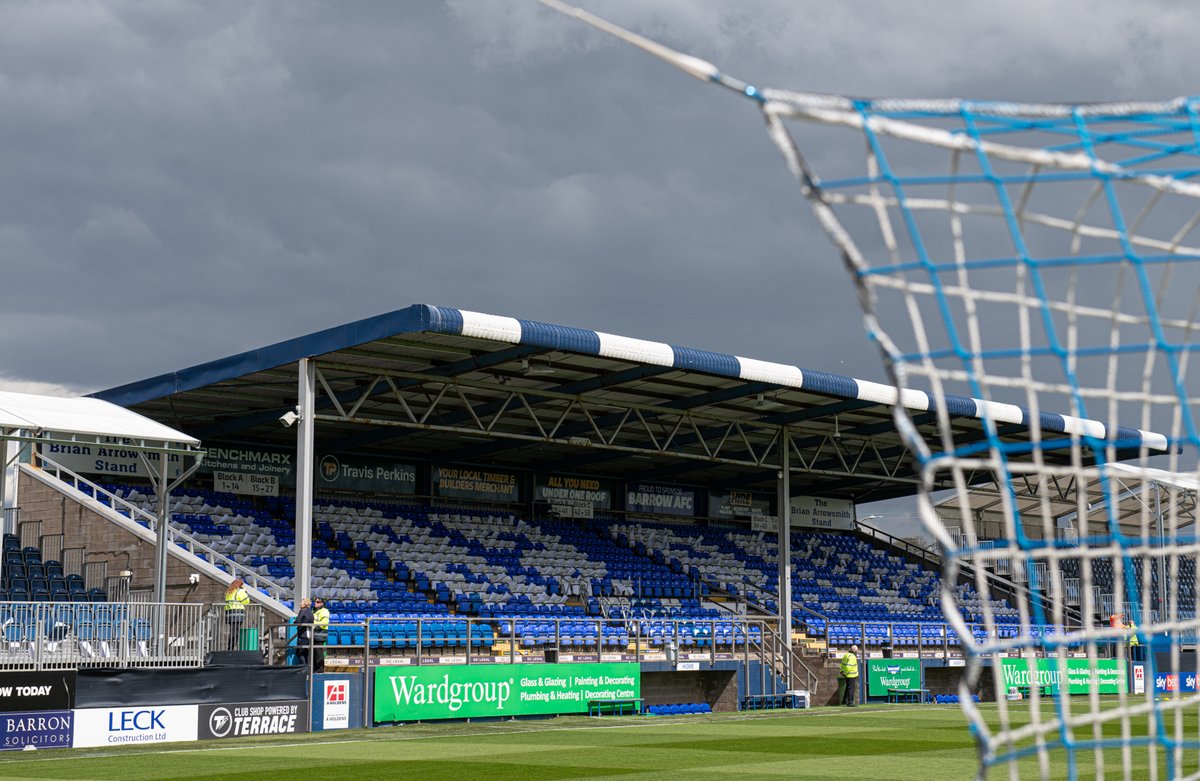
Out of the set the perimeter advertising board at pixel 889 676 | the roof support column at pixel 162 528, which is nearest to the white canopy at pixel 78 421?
the roof support column at pixel 162 528

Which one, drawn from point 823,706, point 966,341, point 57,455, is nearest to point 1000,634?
point 823,706

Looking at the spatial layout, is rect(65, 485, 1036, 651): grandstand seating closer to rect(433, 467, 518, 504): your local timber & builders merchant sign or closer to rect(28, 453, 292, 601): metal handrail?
rect(433, 467, 518, 504): your local timber & builders merchant sign

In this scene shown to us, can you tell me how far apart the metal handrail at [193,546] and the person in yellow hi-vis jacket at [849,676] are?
10.9 meters

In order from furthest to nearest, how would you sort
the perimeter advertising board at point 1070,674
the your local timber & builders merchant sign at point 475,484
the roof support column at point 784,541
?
the your local timber & builders merchant sign at point 475,484
the perimeter advertising board at point 1070,674
the roof support column at point 784,541

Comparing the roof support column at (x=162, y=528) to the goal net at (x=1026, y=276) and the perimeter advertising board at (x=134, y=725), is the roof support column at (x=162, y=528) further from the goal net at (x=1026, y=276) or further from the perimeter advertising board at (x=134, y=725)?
the goal net at (x=1026, y=276)

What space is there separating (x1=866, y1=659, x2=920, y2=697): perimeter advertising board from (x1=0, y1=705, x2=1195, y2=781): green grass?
7591mm

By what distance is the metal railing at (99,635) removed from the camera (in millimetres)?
19078

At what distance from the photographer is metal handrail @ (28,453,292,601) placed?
80.1 feet

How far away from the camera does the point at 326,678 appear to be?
2173cm

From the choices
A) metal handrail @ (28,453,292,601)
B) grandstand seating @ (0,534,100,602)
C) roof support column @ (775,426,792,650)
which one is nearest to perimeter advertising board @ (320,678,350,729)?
metal handrail @ (28,453,292,601)

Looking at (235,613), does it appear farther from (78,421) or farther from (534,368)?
(534,368)

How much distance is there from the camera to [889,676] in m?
30.7

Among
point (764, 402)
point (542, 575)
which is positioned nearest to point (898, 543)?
point (542, 575)

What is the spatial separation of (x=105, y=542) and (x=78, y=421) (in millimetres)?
4820
